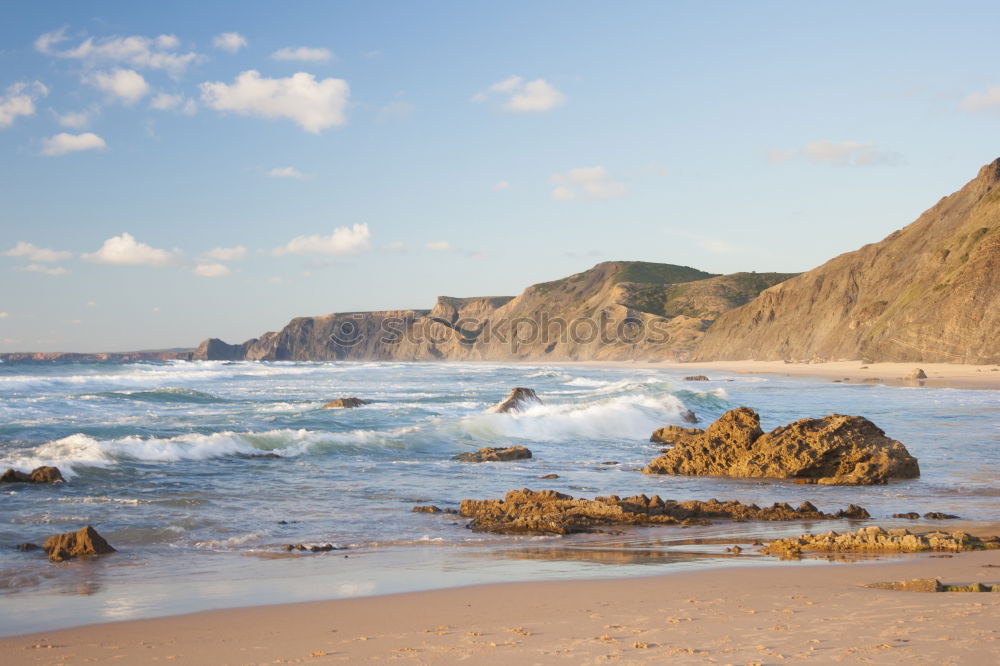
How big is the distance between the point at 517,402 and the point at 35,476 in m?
16.4

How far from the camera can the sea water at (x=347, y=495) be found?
27.2 feet

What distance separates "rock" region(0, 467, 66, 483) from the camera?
47.4 feet

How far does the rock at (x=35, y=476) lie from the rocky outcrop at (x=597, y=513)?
293 inches

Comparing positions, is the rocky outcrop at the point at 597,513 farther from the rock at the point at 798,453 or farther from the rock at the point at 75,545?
the rock at the point at 75,545

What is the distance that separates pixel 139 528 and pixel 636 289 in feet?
543

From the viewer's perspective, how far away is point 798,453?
15703 millimetres

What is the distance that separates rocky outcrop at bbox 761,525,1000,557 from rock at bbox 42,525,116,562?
7.28 metres

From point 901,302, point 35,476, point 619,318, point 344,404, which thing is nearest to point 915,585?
point 35,476

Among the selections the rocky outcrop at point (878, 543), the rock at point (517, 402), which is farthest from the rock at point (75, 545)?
the rock at point (517, 402)

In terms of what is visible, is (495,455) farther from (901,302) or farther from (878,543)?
(901,302)

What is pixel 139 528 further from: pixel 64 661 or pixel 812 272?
pixel 812 272

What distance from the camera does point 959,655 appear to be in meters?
4.99

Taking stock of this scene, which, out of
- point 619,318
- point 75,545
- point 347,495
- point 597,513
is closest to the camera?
point 75,545

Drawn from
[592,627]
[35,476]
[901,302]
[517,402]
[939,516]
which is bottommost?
[939,516]
